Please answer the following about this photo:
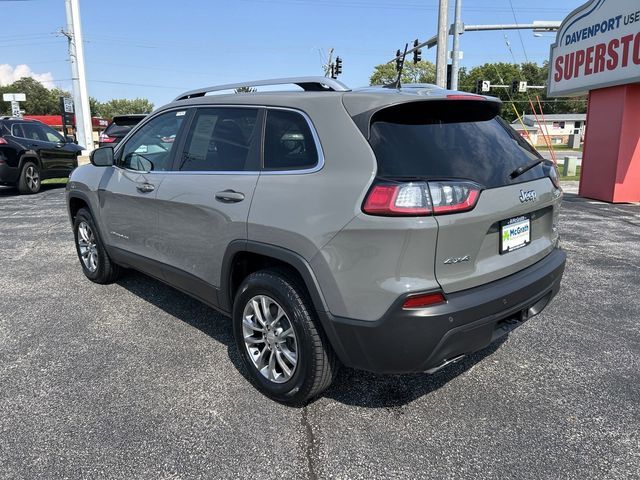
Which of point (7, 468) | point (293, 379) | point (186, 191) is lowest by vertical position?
point (7, 468)

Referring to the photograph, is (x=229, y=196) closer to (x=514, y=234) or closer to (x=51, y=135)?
(x=514, y=234)

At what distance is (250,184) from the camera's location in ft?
9.69

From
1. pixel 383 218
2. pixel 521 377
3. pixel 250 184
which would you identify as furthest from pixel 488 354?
pixel 250 184

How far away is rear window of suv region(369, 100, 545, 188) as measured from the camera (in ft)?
8.11

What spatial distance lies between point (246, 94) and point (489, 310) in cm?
200

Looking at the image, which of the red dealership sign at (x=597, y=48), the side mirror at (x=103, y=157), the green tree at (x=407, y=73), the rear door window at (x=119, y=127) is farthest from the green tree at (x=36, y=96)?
the side mirror at (x=103, y=157)

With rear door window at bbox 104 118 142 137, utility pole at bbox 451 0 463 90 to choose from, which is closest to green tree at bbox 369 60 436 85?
utility pole at bbox 451 0 463 90

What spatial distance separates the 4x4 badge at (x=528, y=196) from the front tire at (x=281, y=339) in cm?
128

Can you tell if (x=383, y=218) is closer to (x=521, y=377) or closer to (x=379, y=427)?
(x=379, y=427)

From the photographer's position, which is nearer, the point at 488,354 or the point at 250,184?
the point at 250,184

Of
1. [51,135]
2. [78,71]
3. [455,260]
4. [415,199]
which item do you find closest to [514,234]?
[455,260]

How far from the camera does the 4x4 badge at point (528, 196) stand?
2.75m

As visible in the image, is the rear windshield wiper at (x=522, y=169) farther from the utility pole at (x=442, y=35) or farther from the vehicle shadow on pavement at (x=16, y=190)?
the utility pole at (x=442, y=35)

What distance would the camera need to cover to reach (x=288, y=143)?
2.88m
